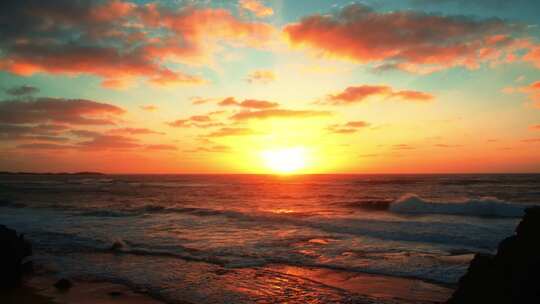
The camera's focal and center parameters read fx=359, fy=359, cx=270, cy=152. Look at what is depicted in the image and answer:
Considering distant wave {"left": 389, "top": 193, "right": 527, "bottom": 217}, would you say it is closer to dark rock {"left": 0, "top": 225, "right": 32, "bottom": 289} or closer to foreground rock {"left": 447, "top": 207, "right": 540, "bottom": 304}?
foreground rock {"left": 447, "top": 207, "right": 540, "bottom": 304}

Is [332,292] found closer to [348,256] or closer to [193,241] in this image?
[348,256]

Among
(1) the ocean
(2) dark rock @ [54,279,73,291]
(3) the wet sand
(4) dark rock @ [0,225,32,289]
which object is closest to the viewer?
(3) the wet sand

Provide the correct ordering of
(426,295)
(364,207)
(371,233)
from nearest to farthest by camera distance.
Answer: (426,295)
(371,233)
(364,207)

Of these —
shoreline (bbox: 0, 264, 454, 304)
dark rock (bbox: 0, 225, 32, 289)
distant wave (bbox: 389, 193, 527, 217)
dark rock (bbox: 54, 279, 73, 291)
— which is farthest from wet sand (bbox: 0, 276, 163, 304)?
distant wave (bbox: 389, 193, 527, 217)

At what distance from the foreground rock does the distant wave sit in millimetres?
25776

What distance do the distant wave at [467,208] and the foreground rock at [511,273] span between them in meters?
25.8

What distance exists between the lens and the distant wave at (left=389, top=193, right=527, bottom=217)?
30.3 m

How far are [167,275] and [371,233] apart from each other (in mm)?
12001

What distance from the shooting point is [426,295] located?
9.73 m

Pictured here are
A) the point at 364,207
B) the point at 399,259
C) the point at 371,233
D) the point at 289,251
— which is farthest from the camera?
the point at 364,207

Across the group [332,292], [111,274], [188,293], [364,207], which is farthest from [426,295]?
[364,207]

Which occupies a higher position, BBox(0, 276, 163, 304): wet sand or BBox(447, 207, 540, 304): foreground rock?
BBox(447, 207, 540, 304): foreground rock

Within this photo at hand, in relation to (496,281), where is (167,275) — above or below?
below

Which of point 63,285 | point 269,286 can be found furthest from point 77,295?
point 269,286
